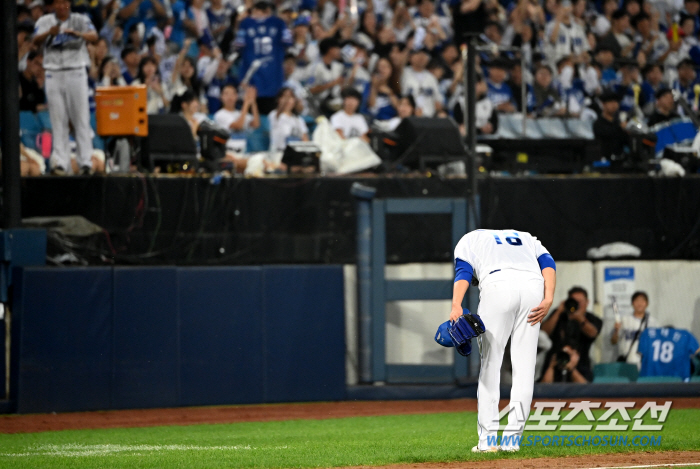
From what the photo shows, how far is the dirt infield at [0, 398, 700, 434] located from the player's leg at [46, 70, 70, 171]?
3.40m

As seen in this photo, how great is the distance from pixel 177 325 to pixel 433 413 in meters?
3.32

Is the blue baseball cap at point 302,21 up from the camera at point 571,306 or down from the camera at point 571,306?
up

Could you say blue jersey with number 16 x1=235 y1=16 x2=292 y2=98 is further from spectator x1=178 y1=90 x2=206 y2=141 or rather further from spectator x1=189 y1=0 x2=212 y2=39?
spectator x1=178 y1=90 x2=206 y2=141

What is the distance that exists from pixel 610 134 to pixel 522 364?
9.43 meters

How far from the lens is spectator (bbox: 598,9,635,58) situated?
18266mm

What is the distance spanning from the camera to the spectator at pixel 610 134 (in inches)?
608

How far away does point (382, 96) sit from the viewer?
16031 mm

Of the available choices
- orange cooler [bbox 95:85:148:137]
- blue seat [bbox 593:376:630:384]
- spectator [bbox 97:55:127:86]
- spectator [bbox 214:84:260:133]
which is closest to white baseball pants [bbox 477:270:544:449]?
blue seat [bbox 593:376:630:384]

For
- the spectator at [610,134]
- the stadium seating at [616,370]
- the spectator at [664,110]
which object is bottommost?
the stadium seating at [616,370]

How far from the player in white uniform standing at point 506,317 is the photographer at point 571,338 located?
6.52 meters

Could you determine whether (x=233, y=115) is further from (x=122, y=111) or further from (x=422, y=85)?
(x=422, y=85)

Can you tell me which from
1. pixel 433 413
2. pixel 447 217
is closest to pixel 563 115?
pixel 447 217

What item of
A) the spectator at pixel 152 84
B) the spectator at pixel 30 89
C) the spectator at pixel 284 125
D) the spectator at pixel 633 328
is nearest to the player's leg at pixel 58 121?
the spectator at pixel 30 89

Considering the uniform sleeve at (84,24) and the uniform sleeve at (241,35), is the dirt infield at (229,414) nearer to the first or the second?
the uniform sleeve at (84,24)
